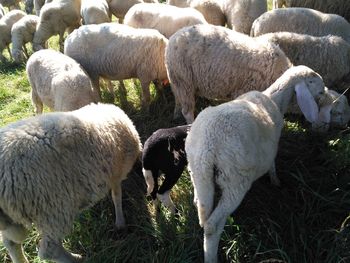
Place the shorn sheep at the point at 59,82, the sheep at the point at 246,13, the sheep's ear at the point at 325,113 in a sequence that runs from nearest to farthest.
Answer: the sheep's ear at the point at 325,113, the shorn sheep at the point at 59,82, the sheep at the point at 246,13

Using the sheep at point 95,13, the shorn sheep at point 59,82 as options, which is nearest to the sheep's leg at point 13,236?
the shorn sheep at point 59,82

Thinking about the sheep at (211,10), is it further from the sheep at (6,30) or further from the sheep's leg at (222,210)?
the sheep at (6,30)

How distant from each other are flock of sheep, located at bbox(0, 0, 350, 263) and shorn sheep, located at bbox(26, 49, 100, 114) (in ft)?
0.06

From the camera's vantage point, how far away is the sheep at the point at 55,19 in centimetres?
868

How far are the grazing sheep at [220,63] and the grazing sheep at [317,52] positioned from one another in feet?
1.41

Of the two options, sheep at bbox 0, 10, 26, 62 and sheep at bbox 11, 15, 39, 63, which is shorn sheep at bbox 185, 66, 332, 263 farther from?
sheep at bbox 0, 10, 26, 62

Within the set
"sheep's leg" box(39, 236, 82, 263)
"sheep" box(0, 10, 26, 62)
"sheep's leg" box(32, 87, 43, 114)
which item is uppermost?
"sheep's leg" box(39, 236, 82, 263)

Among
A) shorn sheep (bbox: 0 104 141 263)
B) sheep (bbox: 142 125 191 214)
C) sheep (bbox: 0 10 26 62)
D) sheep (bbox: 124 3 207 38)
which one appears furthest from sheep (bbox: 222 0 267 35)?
sheep (bbox: 0 10 26 62)

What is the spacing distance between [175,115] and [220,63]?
1099 mm

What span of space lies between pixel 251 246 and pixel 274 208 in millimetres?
507

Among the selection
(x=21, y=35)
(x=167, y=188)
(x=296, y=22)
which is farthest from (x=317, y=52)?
(x=21, y=35)

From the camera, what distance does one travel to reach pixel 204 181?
2701mm

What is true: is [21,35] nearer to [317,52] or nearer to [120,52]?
[120,52]

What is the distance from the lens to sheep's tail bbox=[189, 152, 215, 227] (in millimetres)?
2662
